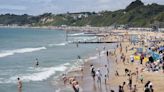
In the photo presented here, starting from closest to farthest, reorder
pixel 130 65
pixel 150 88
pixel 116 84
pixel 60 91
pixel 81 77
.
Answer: pixel 150 88, pixel 60 91, pixel 116 84, pixel 81 77, pixel 130 65

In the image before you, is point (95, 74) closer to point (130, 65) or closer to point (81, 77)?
point (81, 77)

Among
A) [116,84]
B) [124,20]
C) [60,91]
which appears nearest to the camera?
[60,91]

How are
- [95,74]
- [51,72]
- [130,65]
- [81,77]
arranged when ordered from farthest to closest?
[130,65] → [51,72] → [81,77] → [95,74]

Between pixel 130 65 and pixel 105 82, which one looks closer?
pixel 105 82

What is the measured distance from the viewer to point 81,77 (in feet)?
117

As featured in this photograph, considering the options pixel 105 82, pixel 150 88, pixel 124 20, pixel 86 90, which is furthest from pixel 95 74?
pixel 124 20

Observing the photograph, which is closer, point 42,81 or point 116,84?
point 116,84

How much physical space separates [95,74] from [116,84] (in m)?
3.16

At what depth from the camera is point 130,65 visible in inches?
1631

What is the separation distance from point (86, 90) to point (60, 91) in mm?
1977

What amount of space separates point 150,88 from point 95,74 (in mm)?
8620

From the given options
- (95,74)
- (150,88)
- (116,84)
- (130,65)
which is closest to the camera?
(150,88)

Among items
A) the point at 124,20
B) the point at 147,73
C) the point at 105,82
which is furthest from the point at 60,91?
the point at 124,20

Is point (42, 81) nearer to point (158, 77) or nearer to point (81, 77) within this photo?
point (81, 77)
